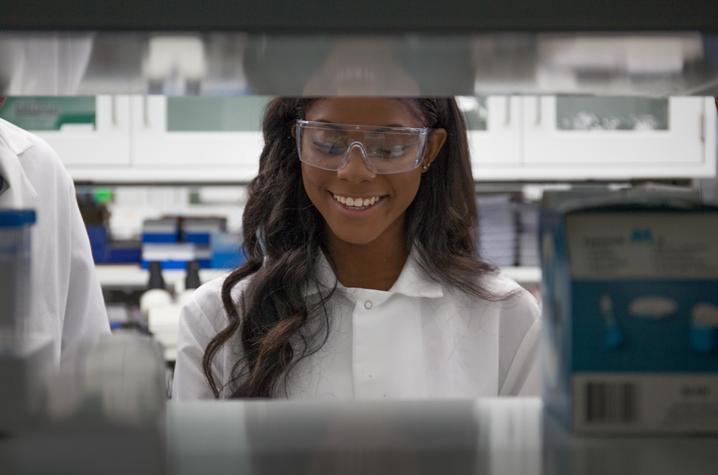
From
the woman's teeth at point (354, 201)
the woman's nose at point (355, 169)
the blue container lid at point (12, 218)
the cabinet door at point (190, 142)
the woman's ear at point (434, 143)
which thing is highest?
the cabinet door at point (190, 142)

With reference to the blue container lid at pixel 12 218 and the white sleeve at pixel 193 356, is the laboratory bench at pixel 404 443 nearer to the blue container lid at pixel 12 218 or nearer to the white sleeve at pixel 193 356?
the blue container lid at pixel 12 218

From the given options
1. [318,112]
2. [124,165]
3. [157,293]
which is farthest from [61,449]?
[124,165]

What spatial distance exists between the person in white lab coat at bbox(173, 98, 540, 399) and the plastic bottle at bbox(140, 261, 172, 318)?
131 centimetres

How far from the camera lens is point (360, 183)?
1.54m

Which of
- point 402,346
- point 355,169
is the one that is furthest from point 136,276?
point 355,169

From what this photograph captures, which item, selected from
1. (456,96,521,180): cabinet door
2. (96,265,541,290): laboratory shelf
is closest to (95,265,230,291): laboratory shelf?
(96,265,541,290): laboratory shelf

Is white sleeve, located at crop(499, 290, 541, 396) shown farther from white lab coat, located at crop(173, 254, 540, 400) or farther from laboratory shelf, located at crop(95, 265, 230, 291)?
laboratory shelf, located at crop(95, 265, 230, 291)

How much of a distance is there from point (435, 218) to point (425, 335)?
257 mm

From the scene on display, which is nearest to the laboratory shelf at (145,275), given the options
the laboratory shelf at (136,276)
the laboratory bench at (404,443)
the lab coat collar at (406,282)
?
the laboratory shelf at (136,276)

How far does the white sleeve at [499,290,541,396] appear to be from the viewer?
5.51 feet

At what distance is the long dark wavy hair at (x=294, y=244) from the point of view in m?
1.59

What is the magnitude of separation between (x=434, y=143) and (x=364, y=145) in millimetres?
296

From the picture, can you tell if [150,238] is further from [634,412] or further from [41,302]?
[634,412]

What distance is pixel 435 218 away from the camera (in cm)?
177
